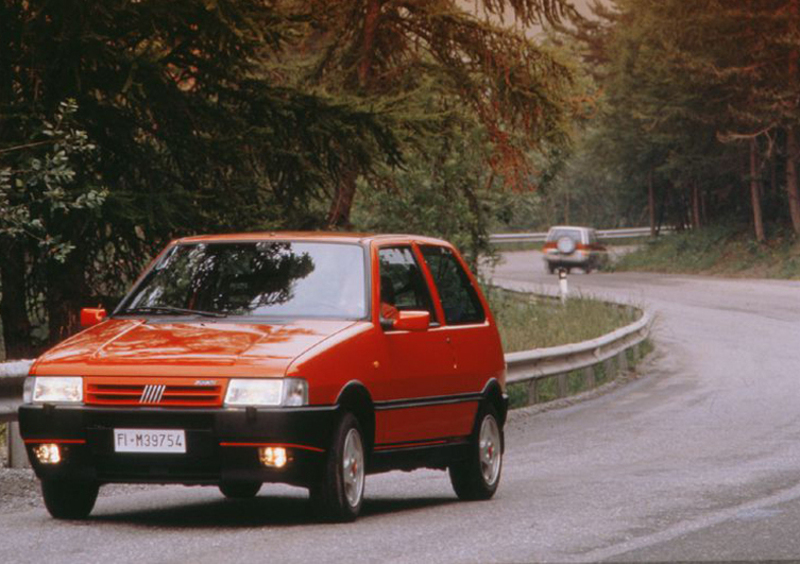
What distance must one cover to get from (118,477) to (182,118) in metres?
9.38

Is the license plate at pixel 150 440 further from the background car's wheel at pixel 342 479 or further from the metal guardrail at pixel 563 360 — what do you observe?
the metal guardrail at pixel 563 360

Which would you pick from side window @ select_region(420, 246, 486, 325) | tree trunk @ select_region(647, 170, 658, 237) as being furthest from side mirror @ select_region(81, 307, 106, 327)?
tree trunk @ select_region(647, 170, 658, 237)

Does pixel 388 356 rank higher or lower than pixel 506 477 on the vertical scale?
higher

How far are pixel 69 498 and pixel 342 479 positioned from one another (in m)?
1.48

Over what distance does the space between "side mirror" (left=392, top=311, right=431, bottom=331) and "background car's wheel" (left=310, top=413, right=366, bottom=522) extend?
711 mm

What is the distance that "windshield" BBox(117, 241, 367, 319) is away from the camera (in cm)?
960

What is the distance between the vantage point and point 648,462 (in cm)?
1305

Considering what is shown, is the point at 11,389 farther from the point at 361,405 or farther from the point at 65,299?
the point at 65,299

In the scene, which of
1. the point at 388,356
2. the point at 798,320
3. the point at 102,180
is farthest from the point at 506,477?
the point at 798,320

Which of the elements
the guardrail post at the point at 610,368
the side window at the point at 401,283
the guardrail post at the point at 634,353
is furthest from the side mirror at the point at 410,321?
the guardrail post at the point at 634,353

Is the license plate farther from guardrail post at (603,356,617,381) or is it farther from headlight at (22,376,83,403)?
guardrail post at (603,356,617,381)

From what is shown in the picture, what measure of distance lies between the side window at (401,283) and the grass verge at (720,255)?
138ft

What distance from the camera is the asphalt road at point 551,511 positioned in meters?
7.90

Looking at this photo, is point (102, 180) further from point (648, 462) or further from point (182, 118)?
point (648, 462)
